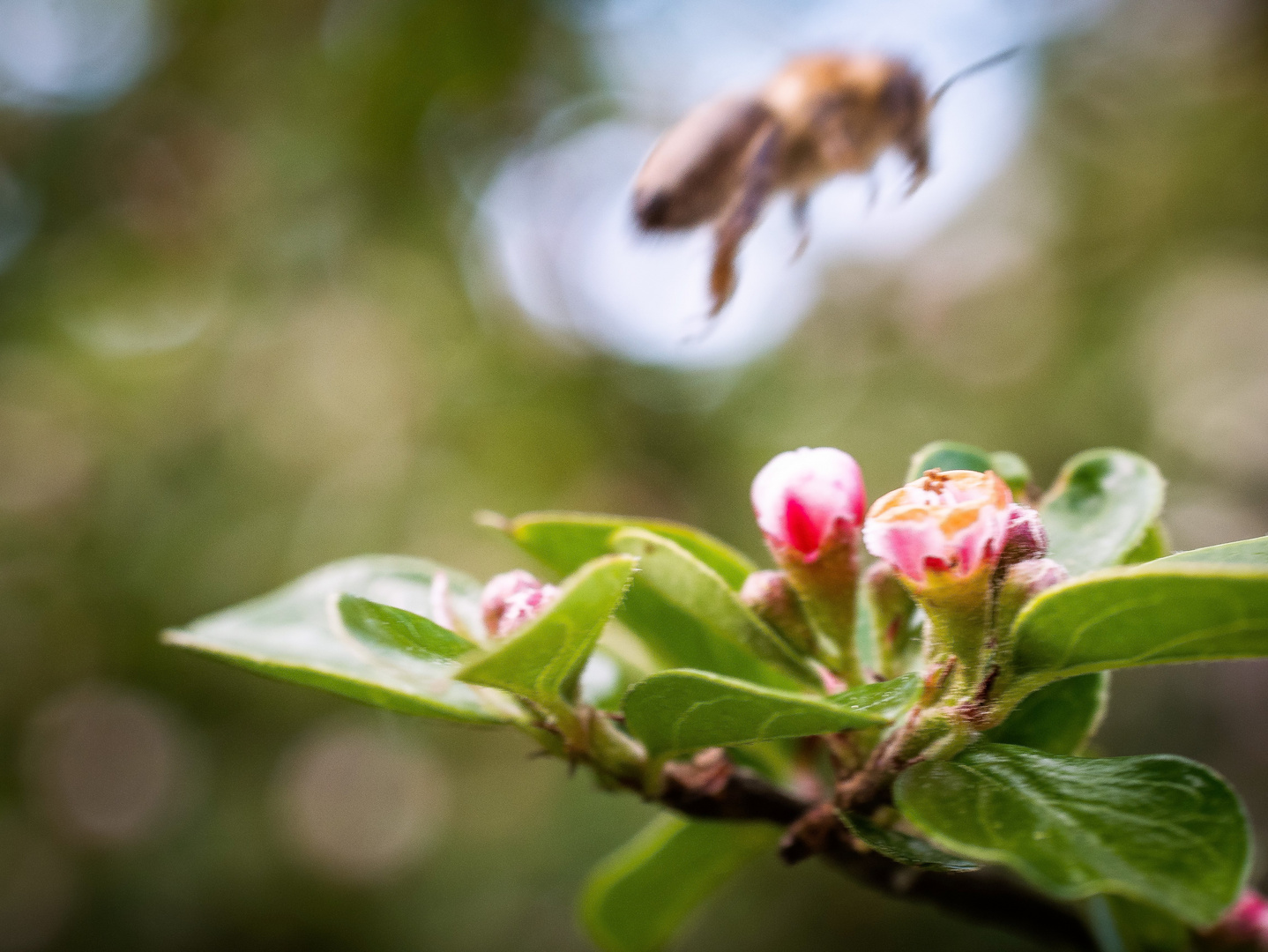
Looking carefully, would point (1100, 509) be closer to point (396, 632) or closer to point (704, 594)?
point (704, 594)

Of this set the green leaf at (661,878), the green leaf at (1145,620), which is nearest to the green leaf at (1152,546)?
the green leaf at (1145,620)

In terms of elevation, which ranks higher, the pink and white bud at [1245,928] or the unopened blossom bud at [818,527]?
the unopened blossom bud at [818,527]

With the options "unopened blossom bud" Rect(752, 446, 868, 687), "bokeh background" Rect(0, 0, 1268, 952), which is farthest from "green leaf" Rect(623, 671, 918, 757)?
"bokeh background" Rect(0, 0, 1268, 952)

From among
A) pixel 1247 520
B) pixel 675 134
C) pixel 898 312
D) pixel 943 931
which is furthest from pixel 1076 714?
pixel 898 312

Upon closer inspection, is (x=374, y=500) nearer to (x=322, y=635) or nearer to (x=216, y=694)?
(x=216, y=694)

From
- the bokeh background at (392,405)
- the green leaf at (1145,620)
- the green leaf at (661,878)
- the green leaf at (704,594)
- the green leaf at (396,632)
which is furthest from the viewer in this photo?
the bokeh background at (392,405)

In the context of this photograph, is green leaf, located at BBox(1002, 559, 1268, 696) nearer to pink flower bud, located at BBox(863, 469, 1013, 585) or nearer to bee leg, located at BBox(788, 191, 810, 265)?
pink flower bud, located at BBox(863, 469, 1013, 585)

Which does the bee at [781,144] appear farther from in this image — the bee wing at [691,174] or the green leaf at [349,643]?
the green leaf at [349,643]
